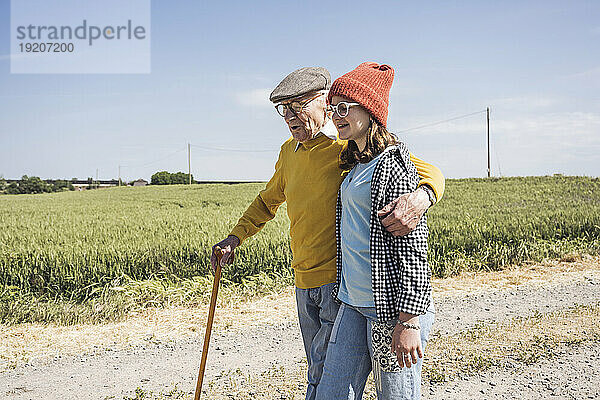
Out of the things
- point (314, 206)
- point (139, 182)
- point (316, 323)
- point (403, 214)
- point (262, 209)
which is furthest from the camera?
point (139, 182)

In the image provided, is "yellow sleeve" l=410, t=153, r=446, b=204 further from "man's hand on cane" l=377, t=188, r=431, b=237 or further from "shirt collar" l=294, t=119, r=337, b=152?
"shirt collar" l=294, t=119, r=337, b=152

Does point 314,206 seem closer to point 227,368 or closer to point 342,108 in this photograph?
point 342,108

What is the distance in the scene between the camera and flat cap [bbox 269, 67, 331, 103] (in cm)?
280

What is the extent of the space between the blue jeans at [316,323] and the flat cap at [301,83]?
94 centimetres

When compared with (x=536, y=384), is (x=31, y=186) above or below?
above

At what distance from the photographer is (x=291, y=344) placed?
5305 mm

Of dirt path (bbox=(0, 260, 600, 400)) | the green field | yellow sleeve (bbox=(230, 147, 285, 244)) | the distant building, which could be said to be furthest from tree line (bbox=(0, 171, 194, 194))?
yellow sleeve (bbox=(230, 147, 285, 244))

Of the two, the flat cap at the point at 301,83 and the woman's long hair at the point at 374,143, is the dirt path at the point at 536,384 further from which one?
the flat cap at the point at 301,83

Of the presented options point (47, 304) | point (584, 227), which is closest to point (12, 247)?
point (47, 304)

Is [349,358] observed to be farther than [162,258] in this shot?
No

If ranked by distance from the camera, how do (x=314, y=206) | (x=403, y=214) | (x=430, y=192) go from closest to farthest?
Result: (x=403, y=214) → (x=430, y=192) → (x=314, y=206)

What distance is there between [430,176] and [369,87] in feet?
1.48

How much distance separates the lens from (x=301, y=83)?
282 cm

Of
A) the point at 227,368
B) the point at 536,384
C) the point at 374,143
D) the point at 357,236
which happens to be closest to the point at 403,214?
the point at 357,236
